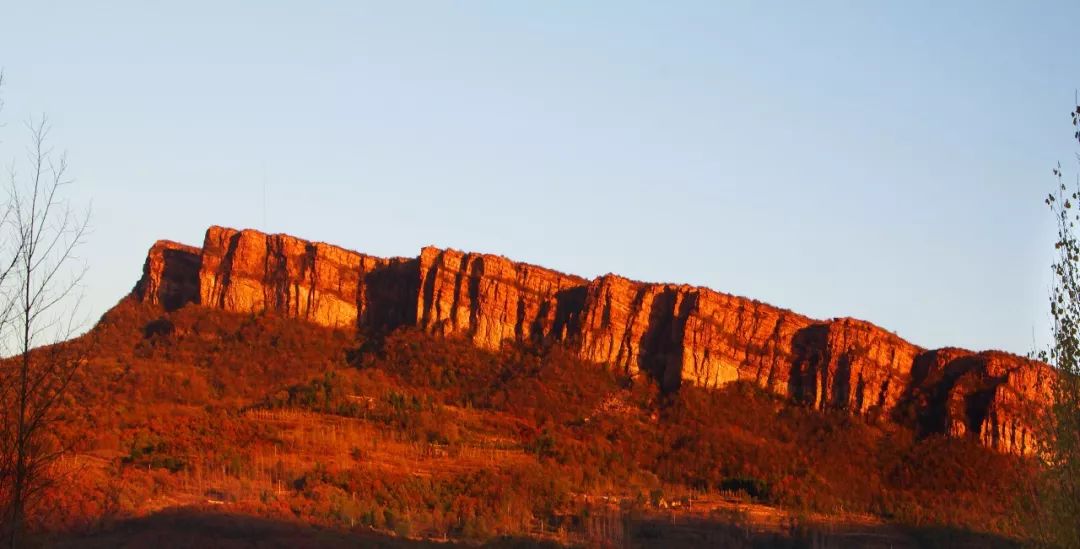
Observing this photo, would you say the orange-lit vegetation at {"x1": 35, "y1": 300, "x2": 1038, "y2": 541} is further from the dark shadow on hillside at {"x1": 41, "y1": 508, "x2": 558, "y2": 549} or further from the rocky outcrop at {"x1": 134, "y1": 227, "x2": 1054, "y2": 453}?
the rocky outcrop at {"x1": 134, "y1": 227, "x2": 1054, "y2": 453}

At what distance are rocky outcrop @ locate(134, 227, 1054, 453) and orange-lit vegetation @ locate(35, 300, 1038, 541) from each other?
1.32 m

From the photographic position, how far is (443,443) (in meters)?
56.8

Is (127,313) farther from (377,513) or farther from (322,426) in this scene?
(377,513)

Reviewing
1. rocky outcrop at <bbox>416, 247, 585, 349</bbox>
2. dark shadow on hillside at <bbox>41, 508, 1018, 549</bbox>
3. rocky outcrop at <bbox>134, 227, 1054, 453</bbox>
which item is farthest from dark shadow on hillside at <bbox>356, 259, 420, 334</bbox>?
dark shadow on hillside at <bbox>41, 508, 1018, 549</bbox>

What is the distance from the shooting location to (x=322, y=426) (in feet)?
181

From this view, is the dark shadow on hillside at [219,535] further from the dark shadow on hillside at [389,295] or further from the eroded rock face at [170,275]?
the eroded rock face at [170,275]

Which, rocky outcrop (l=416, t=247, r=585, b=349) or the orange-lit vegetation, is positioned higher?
rocky outcrop (l=416, t=247, r=585, b=349)

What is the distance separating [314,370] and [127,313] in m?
12.3

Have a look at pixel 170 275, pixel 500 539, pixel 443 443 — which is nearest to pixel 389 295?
pixel 170 275

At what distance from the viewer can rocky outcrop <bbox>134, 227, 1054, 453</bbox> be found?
64000mm

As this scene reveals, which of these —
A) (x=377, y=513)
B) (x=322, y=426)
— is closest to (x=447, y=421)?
(x=322, y=426)

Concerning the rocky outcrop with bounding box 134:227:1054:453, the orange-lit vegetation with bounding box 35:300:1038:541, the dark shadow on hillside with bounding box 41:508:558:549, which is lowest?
the dark shadow on hillside with bounding box 41:508:558:549

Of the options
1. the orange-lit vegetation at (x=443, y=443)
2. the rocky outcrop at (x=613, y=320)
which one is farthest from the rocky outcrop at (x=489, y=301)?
the orange-lit vegetation at (x=443, y=443)

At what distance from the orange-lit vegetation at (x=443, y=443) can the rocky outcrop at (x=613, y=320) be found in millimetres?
1315
